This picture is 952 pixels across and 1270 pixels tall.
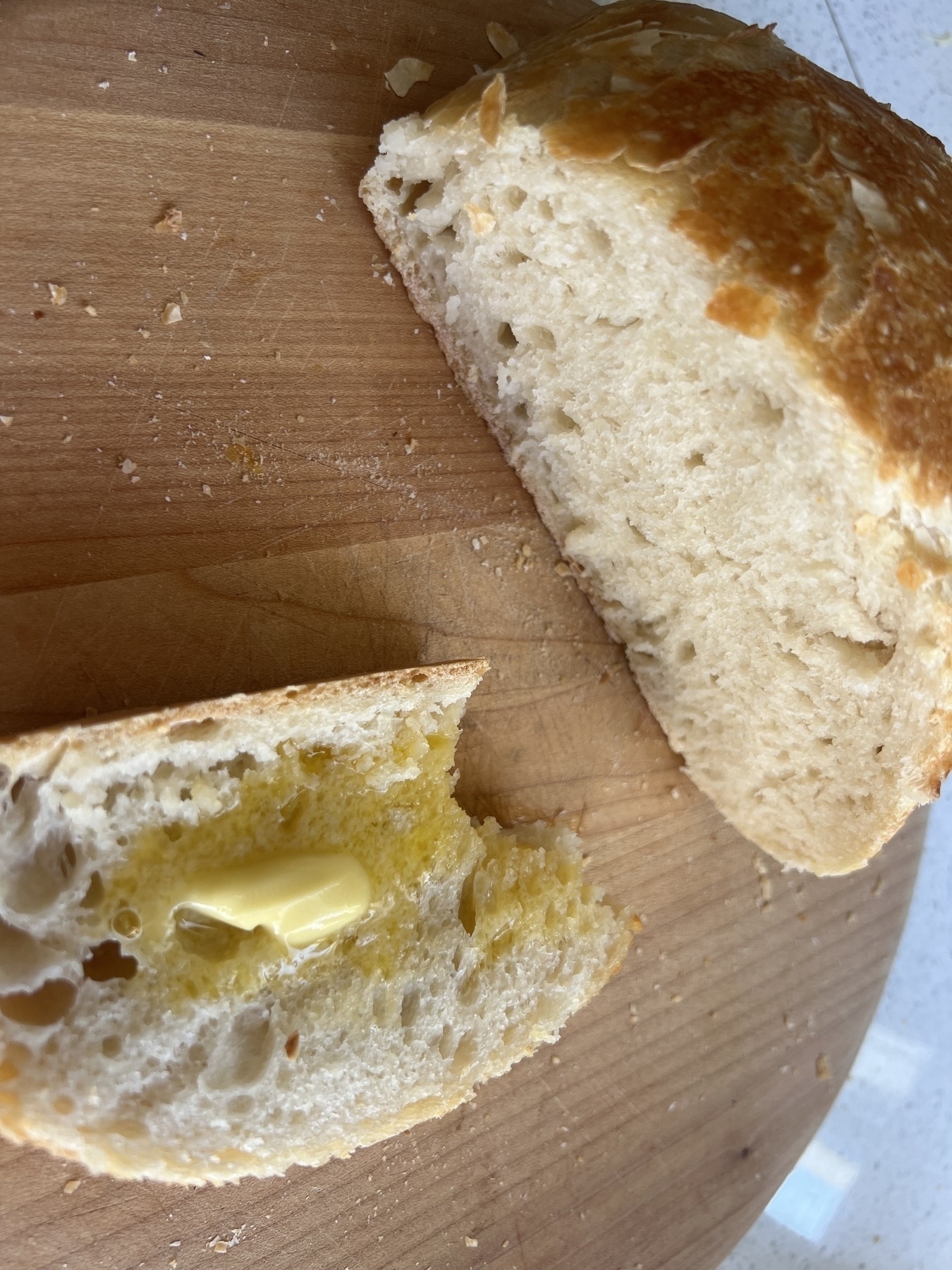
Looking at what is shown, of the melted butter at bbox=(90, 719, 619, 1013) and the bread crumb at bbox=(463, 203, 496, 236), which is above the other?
the bread crumb at bbox=(463, 203, 496, 236)

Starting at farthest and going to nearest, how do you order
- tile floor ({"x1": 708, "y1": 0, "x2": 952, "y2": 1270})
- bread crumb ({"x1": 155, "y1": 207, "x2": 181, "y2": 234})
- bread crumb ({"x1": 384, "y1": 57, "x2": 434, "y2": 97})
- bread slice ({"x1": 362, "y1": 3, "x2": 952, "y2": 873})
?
tile floor ({"x1": 708, "y1": 0, "x2": 952, "y2": 1270}), bread crumb ({"x1": 384, "y1": 57, "x2": 434, "y2": 97}), bread crumb ({"x1": 155, "y1": 207, "x2": 181, "y2": 234}), bread slice ({"x1": 362, "y1": 3, "x2": 952, "y2": 873})

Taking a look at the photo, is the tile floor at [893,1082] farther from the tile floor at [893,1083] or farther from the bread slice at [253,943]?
the bread slice at [253,943]

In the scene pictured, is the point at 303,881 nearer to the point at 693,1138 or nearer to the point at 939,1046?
the point at 693,1138

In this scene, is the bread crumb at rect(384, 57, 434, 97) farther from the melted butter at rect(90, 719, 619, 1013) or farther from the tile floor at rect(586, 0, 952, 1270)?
the melted butter at rect(90, 719, 619, 1013)

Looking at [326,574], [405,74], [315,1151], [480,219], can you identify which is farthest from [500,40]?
[315,1151]

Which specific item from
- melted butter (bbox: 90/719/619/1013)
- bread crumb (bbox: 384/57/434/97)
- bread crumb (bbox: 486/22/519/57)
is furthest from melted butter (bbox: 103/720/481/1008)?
bread crumb (bbox: 486/22/519/57)

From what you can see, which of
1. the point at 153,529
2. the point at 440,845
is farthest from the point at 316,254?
the point at 440,845

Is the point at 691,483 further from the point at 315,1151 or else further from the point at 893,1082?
the point at 893,1082
